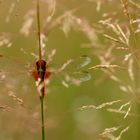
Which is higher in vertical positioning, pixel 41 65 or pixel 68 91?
pixel 41 65

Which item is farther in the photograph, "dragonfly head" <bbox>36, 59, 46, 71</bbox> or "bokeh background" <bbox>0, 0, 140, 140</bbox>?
"bokeh background" <bbox>0, 0, 140, 140</bbox>

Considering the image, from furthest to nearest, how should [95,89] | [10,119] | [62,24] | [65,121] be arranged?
1. [95,89]
2. [65,121]
3. [10,119]
4. [62,24]

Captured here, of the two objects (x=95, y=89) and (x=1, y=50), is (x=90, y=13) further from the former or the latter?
(x=95, y=89)

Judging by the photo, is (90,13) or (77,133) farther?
(90,13)

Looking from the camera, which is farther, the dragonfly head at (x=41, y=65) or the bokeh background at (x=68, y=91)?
the bokeh background at (x=68, y=91)

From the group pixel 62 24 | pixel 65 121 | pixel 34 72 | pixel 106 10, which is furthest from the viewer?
pixel 106 10

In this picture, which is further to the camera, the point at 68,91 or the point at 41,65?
the point at 68,91

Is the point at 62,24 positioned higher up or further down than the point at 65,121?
higher up

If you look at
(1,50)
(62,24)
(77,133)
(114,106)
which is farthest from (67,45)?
(62,24)
